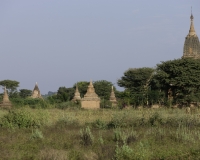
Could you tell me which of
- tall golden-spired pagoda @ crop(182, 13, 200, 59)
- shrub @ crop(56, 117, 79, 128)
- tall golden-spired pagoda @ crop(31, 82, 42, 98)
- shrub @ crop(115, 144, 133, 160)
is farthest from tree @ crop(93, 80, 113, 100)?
shrub @ crop(115, 144, 133, 160)

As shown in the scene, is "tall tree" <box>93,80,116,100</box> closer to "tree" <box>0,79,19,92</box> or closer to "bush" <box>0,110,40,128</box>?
"tree" <box>0,79,19,92</box>

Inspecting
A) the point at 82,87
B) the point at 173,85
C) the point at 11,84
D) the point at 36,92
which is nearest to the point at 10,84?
the point at 11,84

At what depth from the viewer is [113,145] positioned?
8.81 meters

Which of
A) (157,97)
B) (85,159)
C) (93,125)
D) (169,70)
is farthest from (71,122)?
(169,70)

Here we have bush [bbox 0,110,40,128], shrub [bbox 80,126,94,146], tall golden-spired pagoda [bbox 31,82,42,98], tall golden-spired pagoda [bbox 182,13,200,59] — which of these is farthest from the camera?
tall golden-spired pagoda [bbox 31,82,42,98]

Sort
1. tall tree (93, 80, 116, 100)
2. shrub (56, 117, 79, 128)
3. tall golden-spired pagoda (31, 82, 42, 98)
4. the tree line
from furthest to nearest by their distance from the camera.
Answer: tall tree (93, 80, 116, 100) < tall golden-spired pagoda (31, 82, 42, 98) < the tree line < shrub (56, 117, 79, 128)

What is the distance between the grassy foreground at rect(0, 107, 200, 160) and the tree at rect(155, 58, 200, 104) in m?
19.1

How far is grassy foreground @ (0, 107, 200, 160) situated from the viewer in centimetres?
766

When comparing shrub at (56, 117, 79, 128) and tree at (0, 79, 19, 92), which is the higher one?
tree at (0, 79, 19, 92)

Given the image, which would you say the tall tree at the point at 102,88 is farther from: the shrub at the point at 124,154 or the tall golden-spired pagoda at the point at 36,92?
the shrub at the point at 124,154

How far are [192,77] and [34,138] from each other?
24.1m

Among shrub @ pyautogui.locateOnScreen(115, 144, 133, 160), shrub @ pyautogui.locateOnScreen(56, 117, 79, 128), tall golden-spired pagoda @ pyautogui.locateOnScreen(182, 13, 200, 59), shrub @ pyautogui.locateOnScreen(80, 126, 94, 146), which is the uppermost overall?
tall golden-spired pagoda @ pyautogui.locateOnScreen(182, 13, 200, 59)

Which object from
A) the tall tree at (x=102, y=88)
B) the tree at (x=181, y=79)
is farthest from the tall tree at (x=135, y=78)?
the tall tree at (x=102, y=88)

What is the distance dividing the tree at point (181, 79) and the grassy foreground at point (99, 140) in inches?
754
